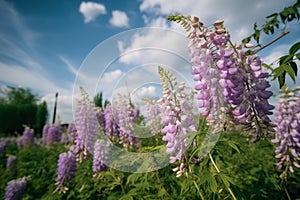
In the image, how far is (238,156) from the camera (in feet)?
16.9

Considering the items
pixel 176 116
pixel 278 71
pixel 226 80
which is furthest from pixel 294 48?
pixel 176 116

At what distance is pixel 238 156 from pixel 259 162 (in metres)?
0.72

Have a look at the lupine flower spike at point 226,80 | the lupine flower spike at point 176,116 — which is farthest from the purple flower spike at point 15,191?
the lupine flower spike at point 226,80

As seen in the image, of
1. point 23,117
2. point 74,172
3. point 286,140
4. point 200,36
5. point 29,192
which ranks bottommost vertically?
point 29,192

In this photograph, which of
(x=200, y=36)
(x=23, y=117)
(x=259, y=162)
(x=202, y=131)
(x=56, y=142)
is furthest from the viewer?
(x=23, y=117)

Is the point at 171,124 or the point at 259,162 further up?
the point at 171,124

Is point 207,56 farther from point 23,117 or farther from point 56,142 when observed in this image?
point 23,117

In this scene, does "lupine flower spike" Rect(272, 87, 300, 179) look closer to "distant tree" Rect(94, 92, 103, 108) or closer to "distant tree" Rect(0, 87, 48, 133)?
"distant tree" Rect(94, 92, 103, 108)

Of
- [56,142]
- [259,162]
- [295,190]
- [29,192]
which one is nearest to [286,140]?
[295,190]

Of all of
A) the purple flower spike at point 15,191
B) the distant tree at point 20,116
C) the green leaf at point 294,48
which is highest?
the distant tree at point 20,116

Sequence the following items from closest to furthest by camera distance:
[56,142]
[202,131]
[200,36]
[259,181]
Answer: [200,36], [202,131], [259,181], [56,142]

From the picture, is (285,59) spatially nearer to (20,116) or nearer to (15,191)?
(15,191)

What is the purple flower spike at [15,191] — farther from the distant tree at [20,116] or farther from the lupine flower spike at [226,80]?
the distant tree at [20,116]

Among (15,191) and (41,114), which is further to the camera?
(41,114)
